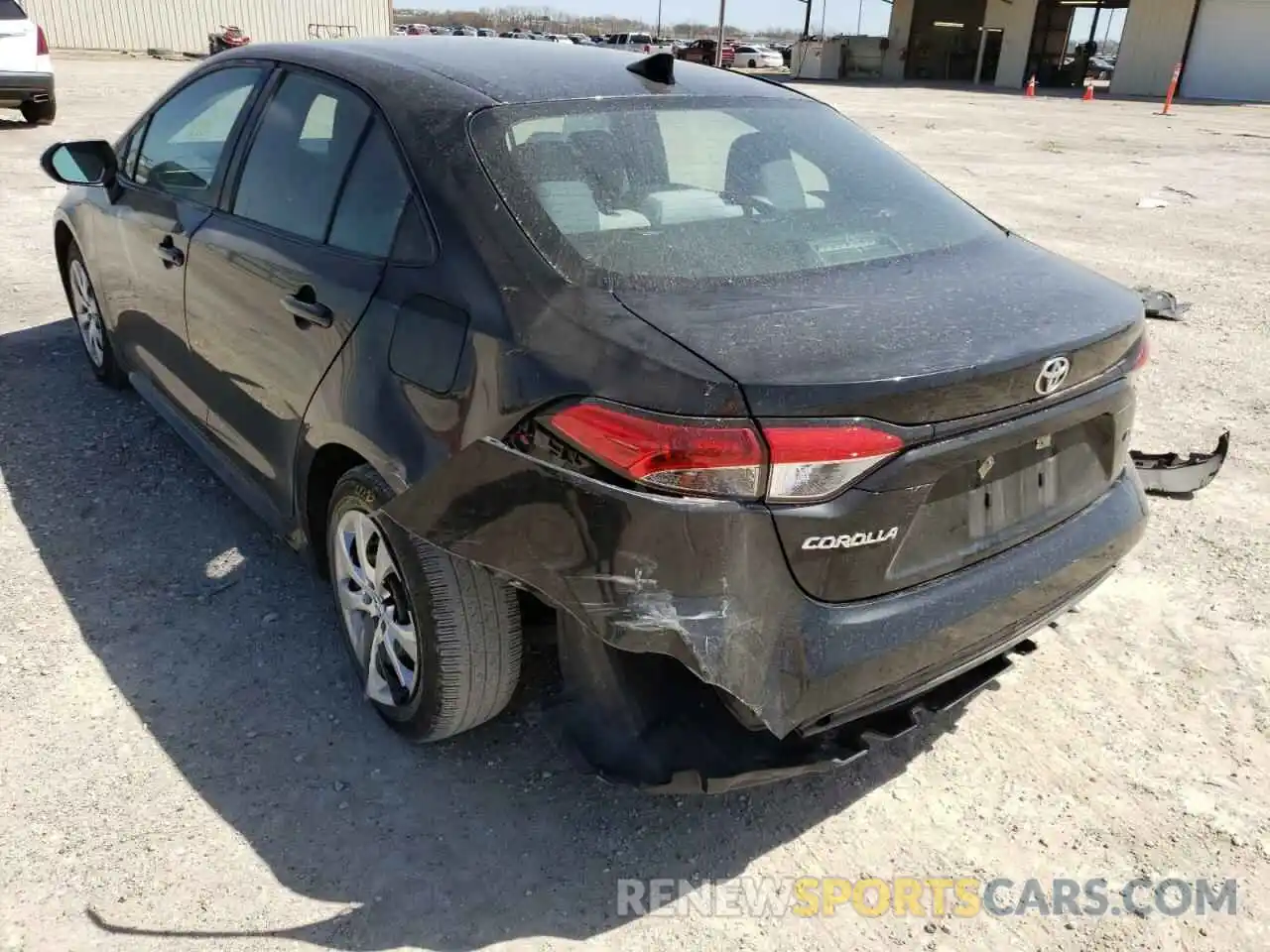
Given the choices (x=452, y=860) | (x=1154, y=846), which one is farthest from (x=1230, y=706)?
(x=452, y=860)

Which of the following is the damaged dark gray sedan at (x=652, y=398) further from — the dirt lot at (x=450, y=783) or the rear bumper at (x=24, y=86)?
the rear bumper at (x=24, y=86)

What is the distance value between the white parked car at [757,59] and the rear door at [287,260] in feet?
150

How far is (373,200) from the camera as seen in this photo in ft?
8.19

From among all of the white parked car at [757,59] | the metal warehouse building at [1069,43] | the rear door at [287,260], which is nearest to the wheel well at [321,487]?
the rear door at [287,260]

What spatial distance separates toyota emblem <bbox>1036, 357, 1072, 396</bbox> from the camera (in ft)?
6.66

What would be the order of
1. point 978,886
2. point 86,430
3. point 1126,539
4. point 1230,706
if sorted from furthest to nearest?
1. point 86,430
2. point 1230,706
3. point 1126,539
4. point 978,886

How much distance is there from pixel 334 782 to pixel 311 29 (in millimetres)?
40727

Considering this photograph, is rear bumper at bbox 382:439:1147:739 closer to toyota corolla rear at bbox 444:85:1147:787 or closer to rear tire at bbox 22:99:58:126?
toyota corolla rear at bbox 444:85:1147:787

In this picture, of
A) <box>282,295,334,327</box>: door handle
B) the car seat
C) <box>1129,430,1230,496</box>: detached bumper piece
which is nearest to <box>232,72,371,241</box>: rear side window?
<box>282,295,334,327</box>: door handle

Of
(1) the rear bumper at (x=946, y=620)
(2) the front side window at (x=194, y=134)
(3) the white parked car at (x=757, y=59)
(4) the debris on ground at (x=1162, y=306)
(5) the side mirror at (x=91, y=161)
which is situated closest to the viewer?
(1) the rear bumper at (x=946, y=620)

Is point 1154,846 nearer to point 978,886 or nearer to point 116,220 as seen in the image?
point 978,886

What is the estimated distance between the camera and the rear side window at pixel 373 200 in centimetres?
241

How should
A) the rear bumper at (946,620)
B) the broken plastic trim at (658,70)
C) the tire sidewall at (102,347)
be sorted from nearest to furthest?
the rear bumper at (946,620), the broken plastic trim at (658,70), the tire sidewall at (102,347)

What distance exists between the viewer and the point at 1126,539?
2455mm
